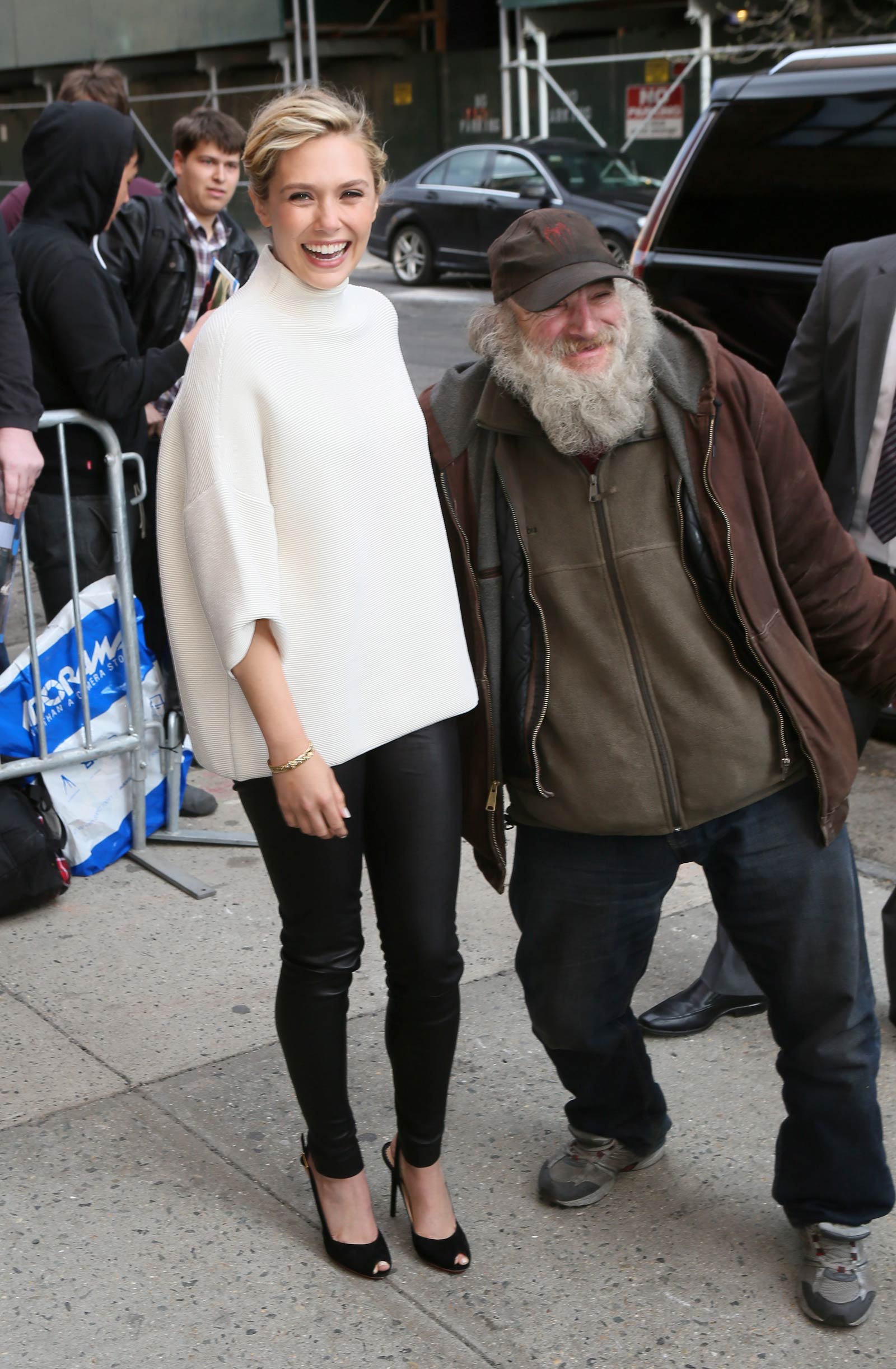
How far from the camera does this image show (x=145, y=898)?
14.1 ft

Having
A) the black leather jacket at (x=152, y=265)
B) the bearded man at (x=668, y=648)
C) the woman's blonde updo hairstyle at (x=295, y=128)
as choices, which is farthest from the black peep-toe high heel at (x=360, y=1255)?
the black leather jacket at (x=152, y=265)

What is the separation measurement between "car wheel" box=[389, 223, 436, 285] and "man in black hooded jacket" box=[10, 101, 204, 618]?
15852 millimetres

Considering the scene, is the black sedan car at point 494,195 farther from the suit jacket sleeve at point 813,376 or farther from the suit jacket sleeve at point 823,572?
the suit jacket sleeve at point 823,572

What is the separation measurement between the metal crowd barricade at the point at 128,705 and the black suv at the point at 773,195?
91.7 inches

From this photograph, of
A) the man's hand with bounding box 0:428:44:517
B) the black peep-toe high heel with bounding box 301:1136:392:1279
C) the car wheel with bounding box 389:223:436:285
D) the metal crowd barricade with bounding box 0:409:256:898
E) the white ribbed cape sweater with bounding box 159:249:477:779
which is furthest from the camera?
the car wheel with bounding box 389:223:436:285

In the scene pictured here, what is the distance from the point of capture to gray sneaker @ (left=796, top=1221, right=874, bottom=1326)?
262cm

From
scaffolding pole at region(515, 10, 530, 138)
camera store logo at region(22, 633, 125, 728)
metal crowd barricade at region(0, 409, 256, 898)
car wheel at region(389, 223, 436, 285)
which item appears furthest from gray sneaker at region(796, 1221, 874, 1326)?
scaffolding pole at region(515, 10, 530, 138)

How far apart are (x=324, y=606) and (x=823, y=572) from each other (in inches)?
34.7

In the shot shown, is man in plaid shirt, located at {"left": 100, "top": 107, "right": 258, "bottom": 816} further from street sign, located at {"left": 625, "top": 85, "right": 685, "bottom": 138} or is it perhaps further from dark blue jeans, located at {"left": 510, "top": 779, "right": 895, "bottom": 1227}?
street sign, located at {"left": 625, "top": 85, "right": 685, "bottom": 138}

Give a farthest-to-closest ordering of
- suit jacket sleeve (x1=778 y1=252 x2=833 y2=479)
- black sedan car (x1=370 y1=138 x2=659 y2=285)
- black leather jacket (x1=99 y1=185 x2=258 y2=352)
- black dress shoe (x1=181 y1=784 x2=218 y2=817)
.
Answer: black sedan car (x1=370 y1=138 x2=659 y2=285) → black leather jacket (x1=99 y1=185 x2=258 y2=352) → black dress shoe (x1=181 y1=784 x2=218 y2=817) → suit jacket sleeve (x1=778 y1=252 x2=833 y2=479)

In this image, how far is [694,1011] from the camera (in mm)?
3627

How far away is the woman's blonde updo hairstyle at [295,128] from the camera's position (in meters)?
2.35

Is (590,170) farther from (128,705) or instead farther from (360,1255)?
(360,1255)

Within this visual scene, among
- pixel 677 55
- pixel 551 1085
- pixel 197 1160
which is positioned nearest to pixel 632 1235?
pixel 551 1085
